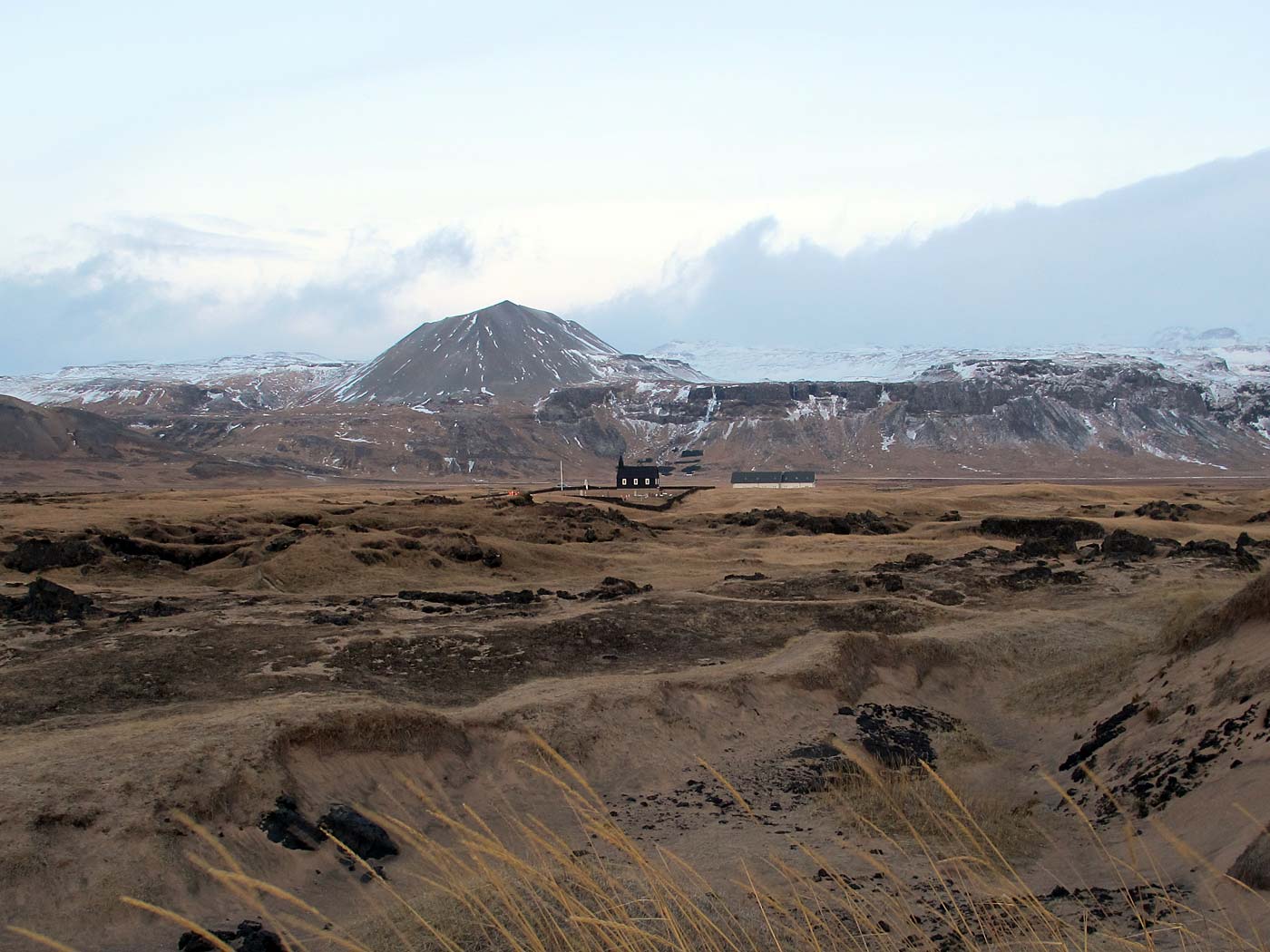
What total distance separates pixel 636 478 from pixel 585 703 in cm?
8687

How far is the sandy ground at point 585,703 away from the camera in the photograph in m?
9.97

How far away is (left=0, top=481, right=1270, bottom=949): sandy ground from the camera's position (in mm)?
9969

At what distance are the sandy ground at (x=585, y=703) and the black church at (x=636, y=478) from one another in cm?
6586

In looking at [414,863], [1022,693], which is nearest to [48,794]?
[414,863]

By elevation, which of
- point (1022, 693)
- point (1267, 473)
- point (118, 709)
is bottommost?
point (1267, 473)

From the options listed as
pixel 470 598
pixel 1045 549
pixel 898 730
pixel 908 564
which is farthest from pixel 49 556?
pixel 1045 549

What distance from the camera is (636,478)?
102062mm

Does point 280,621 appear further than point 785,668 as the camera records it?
Yes

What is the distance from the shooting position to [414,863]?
10625mm

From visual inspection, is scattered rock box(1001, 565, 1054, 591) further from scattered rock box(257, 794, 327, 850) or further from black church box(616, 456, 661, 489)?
black church box(616, 456, 661, 489)

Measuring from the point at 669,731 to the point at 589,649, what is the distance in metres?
6.18

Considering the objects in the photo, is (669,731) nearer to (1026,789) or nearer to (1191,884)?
(1026,789)

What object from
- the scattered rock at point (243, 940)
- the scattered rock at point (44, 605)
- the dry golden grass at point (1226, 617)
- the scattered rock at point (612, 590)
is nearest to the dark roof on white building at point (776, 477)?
the scattered rock at point (612, 590)

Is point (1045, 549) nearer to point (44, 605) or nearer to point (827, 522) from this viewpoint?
point (827, 522)
